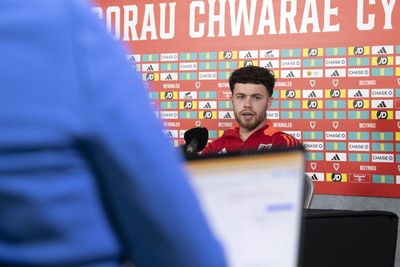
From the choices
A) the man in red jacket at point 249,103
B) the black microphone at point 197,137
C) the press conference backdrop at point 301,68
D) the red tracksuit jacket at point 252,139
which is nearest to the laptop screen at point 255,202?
the black microphone at point 197,137

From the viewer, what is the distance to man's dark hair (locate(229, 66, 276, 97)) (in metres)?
2.65

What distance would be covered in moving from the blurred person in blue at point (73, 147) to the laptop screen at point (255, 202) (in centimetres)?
18

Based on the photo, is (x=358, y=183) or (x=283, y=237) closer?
(x=283, y=237)

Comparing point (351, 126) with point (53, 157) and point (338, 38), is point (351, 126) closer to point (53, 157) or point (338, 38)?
point (338, 38)

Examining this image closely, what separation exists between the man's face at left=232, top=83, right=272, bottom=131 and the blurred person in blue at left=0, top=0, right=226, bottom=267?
7.49 ft

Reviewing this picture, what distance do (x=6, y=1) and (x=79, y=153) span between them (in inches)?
3.9

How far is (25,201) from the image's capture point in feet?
1.09

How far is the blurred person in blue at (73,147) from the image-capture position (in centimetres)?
32

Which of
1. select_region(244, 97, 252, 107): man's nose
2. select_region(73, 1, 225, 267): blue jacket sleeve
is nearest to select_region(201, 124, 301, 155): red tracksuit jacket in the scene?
select_region(244, 97, 252, 107): man's nose

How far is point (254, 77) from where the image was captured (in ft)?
8.68

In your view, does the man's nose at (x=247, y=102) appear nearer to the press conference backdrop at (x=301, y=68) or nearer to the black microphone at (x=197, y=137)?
the press conference backdrop at (x=301, y=68)

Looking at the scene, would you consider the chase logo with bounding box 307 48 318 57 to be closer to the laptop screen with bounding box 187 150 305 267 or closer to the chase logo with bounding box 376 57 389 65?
the chase logo with bounding box 376 57 389 65

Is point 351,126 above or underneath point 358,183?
above

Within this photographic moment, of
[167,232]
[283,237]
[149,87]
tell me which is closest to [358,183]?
[149,87]
